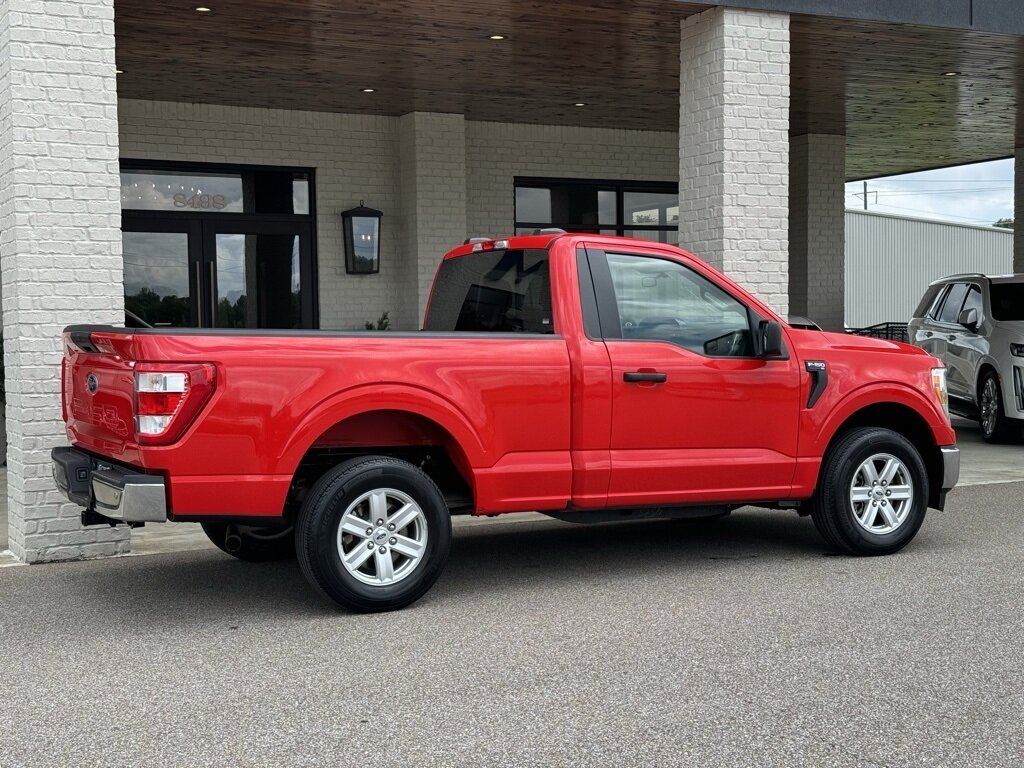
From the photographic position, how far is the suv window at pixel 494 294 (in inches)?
287

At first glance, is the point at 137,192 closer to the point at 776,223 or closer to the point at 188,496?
the point at 776,223

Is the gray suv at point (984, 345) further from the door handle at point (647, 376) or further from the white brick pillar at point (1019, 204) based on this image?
the door handle at point (647, 376)

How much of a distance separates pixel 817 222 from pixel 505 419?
12465 millimetres

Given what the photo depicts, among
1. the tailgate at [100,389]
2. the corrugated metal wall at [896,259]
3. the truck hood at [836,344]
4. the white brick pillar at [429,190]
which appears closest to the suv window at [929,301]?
the white brick pillar at [429,190]

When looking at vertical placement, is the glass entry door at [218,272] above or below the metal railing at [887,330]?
above

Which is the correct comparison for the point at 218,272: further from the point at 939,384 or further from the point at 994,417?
the point at 939,384

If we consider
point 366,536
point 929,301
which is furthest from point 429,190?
point 366,536

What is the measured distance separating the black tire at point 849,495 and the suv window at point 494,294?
81.2 inches

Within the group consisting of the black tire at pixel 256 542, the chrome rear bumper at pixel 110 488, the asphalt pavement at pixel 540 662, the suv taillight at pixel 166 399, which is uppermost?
the suv taillight at pixel 166 399

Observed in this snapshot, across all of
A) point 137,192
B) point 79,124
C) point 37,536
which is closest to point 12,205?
point 79,124

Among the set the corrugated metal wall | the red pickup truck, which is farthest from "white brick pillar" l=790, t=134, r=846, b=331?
the corrugated metal wall

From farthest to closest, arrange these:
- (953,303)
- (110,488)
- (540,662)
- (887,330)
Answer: (887,330) → (953,303) → (110,488) → (540,662)

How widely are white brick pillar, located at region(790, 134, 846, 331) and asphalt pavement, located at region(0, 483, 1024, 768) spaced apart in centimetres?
1037

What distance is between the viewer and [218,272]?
50.4ft
